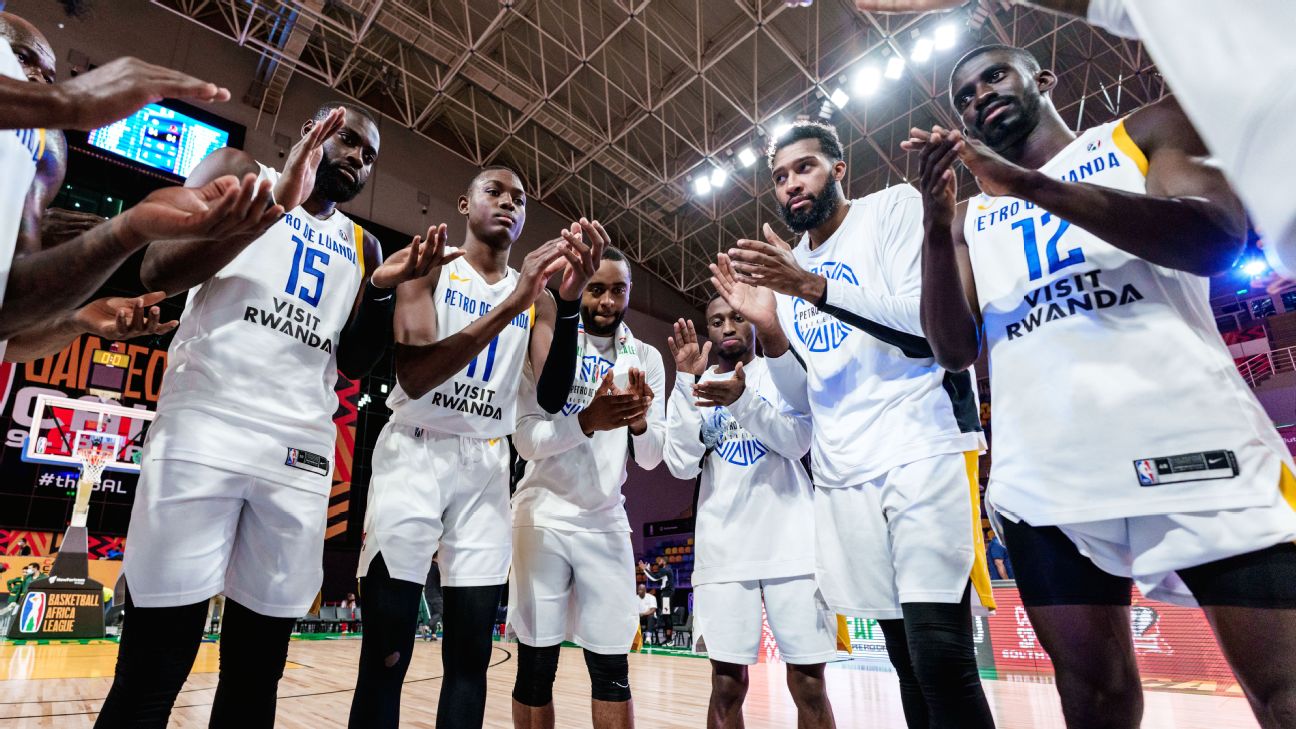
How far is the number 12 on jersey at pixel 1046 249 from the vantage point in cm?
152

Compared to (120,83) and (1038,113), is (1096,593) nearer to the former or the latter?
(1038,113)

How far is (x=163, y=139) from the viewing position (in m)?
11.4

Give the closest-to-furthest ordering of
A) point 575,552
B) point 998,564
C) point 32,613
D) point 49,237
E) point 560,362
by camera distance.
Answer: point 49,237 < point 560,362 < point 575,552 < point 32,613 < point 998,564

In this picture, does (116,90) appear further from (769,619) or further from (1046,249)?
(769,619)

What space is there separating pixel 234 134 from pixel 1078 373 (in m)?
13.7

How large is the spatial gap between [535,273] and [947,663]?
1.60 meters

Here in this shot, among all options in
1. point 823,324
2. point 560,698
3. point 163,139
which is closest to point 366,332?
point 823,324

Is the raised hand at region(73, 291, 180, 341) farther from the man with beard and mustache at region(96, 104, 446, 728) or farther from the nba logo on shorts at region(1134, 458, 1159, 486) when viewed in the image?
the nba logo on shorts at region(1134, 458, 1159, 486)

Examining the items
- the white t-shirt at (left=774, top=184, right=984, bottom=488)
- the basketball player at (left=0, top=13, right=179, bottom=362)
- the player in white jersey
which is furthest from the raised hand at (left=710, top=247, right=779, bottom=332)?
the basketball player at (left=0, top=13, right=179, bottom=362)

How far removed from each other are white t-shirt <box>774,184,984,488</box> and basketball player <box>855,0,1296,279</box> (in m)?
1.25

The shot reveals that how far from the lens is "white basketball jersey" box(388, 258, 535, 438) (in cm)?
231

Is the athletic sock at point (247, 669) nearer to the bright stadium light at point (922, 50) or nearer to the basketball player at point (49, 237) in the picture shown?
A: the basketball player at point (49, 237)

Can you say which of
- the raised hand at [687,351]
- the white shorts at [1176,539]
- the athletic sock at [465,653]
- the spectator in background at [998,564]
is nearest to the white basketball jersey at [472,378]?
the athletic sock at [465,653]

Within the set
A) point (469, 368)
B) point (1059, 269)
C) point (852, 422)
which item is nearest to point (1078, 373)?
point (1059, 269)
